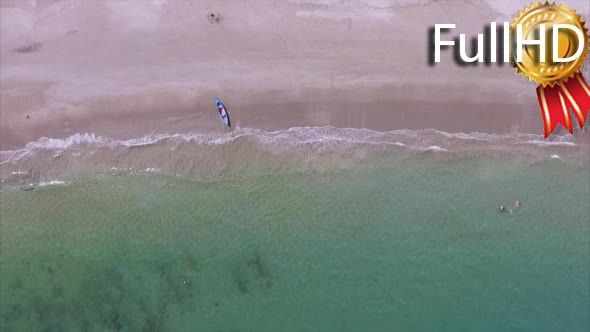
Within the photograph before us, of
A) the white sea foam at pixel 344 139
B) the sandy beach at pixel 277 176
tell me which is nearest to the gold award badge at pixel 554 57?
the sandy beach at pixel 277 176

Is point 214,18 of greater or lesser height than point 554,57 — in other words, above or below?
above

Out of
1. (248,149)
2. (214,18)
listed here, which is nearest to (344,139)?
(248,149)

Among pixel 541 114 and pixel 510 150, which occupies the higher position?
pixel 541 114

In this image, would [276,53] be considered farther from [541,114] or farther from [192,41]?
[541,114]

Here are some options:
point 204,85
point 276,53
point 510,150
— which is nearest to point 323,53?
point 276,53

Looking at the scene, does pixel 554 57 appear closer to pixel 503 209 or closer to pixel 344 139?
pixel 503 209

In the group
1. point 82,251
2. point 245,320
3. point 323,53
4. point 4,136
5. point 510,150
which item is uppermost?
point 323,53
